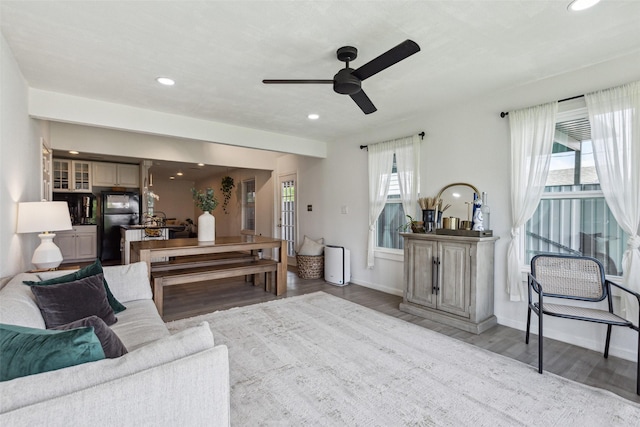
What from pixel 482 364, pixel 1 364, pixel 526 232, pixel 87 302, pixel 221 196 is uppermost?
pixel 221 196

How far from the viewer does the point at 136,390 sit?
35.2 inches

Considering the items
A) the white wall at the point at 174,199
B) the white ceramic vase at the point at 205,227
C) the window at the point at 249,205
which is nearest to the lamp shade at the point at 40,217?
the white ceramic vase at the point at 205,227

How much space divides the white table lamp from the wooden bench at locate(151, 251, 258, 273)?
1128 millimetres

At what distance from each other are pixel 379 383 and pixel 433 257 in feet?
5.63

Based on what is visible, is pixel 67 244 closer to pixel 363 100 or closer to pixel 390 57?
pixel 363 100

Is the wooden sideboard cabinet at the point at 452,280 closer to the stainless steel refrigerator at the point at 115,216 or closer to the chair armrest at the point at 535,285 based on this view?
the chair armrest at the point at 535,285

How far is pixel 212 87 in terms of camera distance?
3.16 m

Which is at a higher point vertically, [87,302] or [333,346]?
[87,302]

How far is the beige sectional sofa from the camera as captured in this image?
79cm

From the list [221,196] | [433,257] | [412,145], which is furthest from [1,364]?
[221,196]

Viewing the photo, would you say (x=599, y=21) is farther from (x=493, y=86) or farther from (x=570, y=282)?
(x=570, y=282)

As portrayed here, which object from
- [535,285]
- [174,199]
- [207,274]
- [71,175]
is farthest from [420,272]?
[174,199]

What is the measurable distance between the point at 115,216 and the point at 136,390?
7.45 metres

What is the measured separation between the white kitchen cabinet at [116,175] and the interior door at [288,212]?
360 cm
